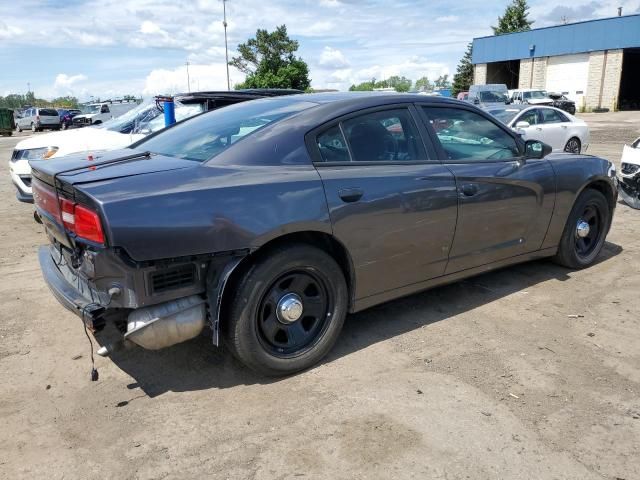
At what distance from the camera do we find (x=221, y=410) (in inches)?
116

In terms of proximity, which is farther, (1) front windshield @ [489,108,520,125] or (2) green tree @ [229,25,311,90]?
(2) green tree @ [229,25,311,90]

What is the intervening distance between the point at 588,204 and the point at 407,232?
7.95 feet

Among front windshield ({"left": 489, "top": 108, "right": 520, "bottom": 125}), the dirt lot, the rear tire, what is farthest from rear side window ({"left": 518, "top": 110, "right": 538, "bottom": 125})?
the dirt lot

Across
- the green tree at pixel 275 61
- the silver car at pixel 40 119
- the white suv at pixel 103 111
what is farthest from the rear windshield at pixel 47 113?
the green tree at pixel 275 61

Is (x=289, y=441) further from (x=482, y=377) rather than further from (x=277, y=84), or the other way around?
(x=277, y=84)

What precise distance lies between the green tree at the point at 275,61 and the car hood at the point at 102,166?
5187 cm

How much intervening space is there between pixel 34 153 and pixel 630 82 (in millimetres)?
52638

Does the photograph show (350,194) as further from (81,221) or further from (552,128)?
(552,128)

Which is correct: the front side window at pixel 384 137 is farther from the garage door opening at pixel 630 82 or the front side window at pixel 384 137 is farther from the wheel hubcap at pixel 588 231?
the garage door opening at pixel 630 82

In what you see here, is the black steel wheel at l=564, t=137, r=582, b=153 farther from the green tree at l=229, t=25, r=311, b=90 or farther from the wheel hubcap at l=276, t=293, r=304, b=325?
the green tree at l=229, t=25, r=311, b=90

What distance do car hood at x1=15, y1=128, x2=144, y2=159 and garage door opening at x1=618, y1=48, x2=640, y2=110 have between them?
44.6m

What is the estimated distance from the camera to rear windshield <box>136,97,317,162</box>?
11.2 feet

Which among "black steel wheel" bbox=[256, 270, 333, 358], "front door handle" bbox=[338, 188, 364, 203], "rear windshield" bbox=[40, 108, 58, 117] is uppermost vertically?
"front door handle" bbox=[338, 188, 364, 203]

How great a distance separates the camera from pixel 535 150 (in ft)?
14.7
